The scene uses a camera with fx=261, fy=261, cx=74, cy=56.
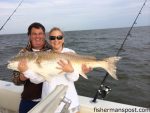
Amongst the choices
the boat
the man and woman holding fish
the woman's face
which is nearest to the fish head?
the man and woman holding fish

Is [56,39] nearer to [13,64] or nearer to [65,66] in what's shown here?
[65,66]

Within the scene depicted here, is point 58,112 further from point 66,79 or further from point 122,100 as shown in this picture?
point 122,100

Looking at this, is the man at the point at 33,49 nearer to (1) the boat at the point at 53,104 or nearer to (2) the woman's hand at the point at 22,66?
(2) the woman's hand at the point at 22,66

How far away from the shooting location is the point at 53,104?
8.34 feet

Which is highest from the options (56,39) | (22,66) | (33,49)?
(56,39)

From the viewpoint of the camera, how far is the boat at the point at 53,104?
2.45 m

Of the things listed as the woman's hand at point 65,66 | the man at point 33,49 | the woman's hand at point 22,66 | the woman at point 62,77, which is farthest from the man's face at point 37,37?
the woman's hand at point 65,66

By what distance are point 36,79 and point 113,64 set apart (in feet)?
3.60

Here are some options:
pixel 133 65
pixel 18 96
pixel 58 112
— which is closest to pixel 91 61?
pixel 58 112

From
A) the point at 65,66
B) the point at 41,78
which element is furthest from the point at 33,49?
the point at 65,66

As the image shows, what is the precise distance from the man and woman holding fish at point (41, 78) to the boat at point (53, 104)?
0.48m

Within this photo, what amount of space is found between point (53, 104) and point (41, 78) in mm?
877

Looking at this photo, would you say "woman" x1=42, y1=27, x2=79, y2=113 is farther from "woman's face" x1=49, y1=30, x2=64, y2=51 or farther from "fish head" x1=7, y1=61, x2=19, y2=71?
"fish head" x1=7, y1=61, x2=19, y2=71

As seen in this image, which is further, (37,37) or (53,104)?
(37,37)
